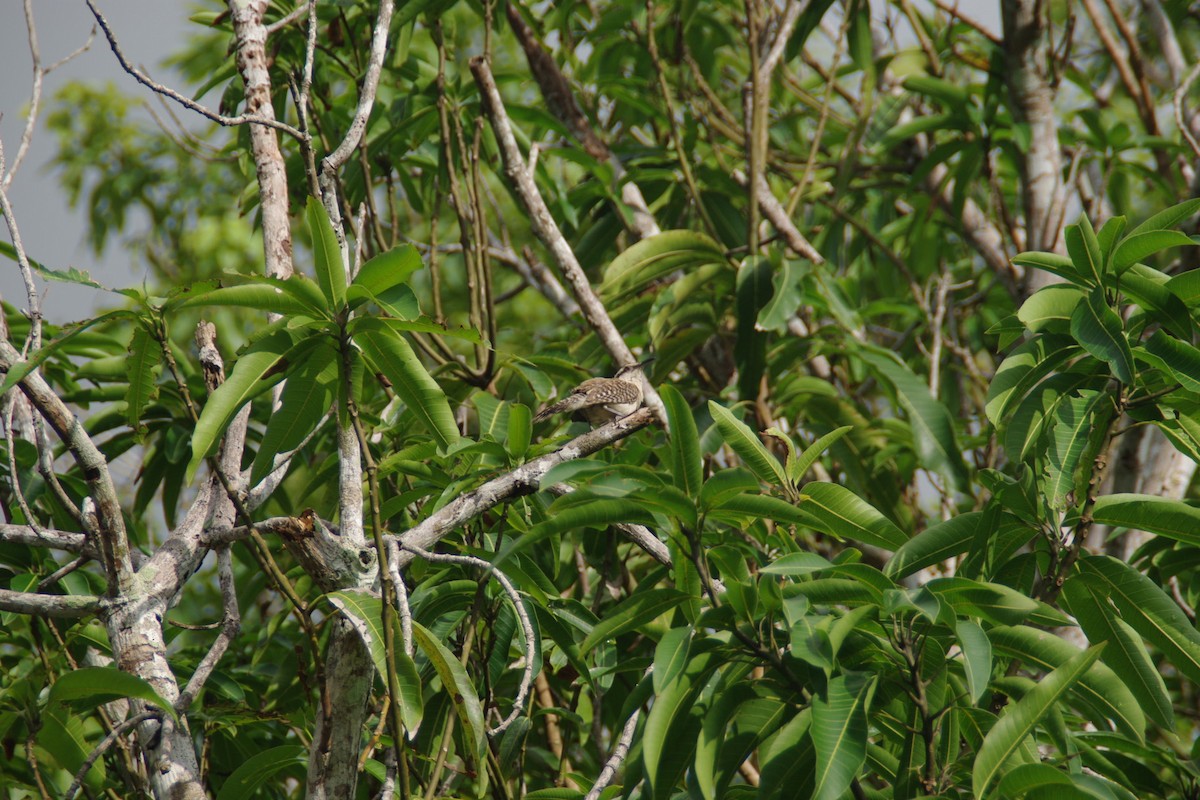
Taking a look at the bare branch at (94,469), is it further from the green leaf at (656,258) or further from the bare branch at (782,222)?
the bare branch at (782,222)

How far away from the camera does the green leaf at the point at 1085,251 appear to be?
157 centimetres

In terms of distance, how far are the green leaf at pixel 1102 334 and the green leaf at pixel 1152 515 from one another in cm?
21

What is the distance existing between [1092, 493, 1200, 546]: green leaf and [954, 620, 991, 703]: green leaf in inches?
16.4

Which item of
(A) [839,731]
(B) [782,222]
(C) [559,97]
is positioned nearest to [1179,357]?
(A) [839,731]

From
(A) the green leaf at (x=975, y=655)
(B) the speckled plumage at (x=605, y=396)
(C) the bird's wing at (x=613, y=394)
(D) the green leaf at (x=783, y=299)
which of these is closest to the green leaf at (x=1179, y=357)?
A: (A) the green leaf at (x=975, y=655)

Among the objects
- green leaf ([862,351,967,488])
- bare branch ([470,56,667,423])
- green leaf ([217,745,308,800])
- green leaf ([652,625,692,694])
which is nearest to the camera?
green leaf ([652,625,692,694])

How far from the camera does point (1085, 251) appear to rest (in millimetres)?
1598

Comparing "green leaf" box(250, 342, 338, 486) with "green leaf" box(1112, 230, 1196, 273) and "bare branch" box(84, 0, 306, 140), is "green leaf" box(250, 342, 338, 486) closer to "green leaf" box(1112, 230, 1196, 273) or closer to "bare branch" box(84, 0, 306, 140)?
"bare branch" box(84, 0, 306, 140)

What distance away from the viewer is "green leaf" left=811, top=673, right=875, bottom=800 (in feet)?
4.06

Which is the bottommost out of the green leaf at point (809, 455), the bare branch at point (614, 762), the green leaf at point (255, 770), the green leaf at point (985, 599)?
the bare branch at point (614, 762)

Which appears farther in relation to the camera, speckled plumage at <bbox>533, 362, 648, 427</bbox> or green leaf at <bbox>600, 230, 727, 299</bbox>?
green leaf at <bbox>600, 230, 727, 299</bbox>

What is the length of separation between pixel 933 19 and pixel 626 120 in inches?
60.1

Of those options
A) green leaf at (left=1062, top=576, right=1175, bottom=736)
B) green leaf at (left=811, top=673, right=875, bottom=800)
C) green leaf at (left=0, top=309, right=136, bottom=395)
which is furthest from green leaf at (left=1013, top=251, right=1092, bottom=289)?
green leaf at (left=0, top=309, right=136, bottom=395)

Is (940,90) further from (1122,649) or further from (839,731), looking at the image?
(839,731)
